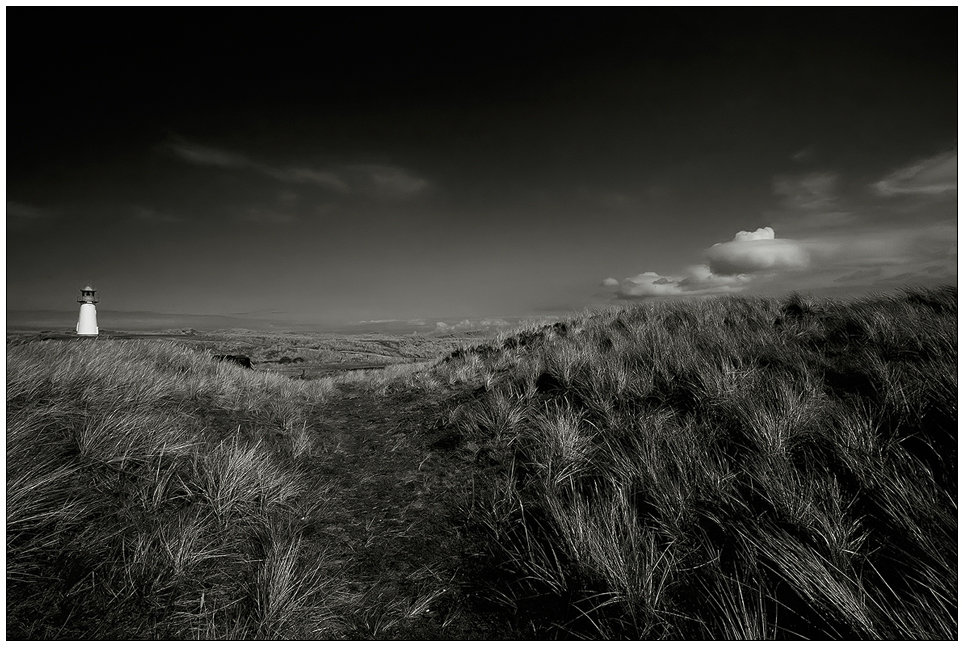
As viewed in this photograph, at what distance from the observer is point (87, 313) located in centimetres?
1262

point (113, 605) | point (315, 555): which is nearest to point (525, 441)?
point (315, 555)

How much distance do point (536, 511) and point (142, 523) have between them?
8.72 feet

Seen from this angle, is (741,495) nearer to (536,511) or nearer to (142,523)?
(536,511)

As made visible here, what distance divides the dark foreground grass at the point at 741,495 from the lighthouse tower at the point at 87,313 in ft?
48.2

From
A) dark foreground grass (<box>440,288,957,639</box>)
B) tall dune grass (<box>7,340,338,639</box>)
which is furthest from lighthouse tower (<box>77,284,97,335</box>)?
dark foreground grass (<box>440,288,957,639</box>)

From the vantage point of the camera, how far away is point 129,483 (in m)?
2.95

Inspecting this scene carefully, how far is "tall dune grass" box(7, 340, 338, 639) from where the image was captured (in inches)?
74.2

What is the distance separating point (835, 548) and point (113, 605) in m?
3.51

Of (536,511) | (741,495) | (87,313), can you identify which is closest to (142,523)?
(536,511)

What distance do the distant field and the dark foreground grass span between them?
2 centimetres

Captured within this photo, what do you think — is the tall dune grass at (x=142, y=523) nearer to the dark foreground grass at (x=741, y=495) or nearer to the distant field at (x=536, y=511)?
the distant field at (x=536, y=511)

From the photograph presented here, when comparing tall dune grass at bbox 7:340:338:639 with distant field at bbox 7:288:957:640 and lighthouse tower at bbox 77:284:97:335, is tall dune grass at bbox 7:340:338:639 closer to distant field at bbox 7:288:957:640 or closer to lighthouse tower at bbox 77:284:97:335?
distant field at bbox 7:288:957:640

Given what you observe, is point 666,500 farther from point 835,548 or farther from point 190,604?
point 190,604

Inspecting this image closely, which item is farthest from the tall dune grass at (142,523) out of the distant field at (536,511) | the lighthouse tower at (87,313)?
the lighthouse tower at (87,313)
